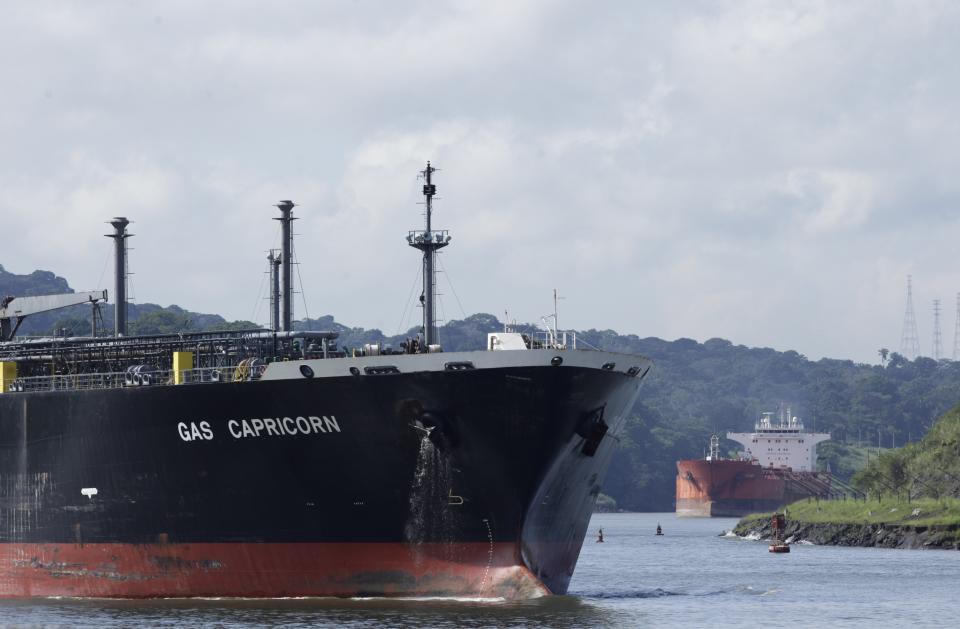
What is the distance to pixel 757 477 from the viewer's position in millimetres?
160625

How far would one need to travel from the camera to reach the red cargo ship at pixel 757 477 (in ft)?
522

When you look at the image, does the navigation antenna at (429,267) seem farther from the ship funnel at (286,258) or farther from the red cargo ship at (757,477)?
the red cargo ship at (757,477)

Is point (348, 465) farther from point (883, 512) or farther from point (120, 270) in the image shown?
point (883, 512)

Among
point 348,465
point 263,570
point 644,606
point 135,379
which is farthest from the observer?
point 135,379

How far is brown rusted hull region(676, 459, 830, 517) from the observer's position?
6250 inches

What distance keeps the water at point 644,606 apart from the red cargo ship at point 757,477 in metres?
96.4

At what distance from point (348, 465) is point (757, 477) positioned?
126m

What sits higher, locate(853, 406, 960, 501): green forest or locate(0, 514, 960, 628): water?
locate(853, 406, 960, 501): green forest

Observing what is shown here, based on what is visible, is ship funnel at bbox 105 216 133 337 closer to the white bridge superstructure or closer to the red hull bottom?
the red hull bottom

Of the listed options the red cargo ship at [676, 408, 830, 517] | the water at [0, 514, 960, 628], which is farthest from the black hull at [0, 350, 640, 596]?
the red cargo ship at [676, 408, 830, 517]

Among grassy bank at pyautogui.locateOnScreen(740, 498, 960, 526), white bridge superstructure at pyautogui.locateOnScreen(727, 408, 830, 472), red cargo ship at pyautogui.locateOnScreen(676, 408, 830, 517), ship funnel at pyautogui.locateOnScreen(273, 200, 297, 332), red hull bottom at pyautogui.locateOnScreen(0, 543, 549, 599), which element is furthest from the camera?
white bridge superstructure at pyautogui.locateOnScreen(727, 408, 830, 472)

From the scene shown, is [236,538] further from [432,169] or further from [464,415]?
[432,169]

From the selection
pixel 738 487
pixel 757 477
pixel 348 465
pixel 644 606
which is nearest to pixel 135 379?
pixel 348 465

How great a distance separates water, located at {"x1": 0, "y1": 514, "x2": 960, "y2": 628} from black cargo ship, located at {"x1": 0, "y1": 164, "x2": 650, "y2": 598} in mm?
809
